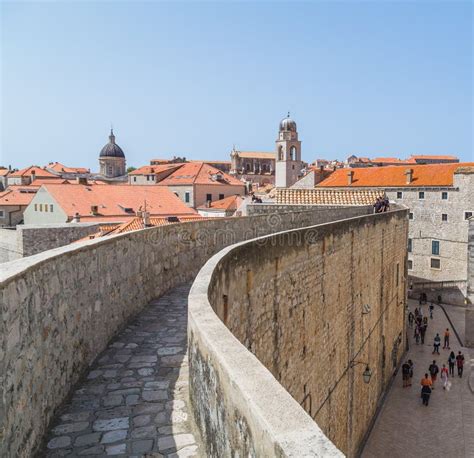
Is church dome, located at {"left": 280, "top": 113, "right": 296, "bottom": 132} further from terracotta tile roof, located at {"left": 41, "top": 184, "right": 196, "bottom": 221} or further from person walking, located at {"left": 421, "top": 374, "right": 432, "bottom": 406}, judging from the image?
person walking, located at {"left": 421, "top": 374, "right": 432, "bottom": 406}

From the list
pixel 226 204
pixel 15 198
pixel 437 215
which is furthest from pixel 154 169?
pixel 437 215

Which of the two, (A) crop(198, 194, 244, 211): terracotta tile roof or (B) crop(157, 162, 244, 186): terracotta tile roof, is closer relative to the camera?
(A) crop(198, 194, 244, 211): terracotta tile roof

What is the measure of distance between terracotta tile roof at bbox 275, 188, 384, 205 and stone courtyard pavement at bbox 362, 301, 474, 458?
710 cm

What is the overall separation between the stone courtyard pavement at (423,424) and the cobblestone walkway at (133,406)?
925 cm

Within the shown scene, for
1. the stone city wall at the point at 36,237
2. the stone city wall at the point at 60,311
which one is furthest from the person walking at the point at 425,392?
the stone city wall at the point at 36,237

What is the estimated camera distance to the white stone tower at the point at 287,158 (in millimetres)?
67562

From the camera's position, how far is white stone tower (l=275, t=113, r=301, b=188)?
67562mm

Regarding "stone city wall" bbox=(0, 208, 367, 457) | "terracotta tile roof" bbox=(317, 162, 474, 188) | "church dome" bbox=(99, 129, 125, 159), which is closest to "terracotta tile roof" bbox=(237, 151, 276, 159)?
"church dome" bbox=(99, 129, 125, 159)

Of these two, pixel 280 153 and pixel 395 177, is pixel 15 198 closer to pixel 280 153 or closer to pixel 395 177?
pixel 280 153

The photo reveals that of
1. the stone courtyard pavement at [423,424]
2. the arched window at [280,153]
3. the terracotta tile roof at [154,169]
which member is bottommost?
the stone courtyard pavement at [423,424]

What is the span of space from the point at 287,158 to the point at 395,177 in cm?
2501

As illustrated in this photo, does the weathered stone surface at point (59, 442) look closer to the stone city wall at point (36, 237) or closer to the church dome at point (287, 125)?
the stone city wall at point (36, 237)

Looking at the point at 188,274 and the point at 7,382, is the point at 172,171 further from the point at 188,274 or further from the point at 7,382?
the point at 7,382

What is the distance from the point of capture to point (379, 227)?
1455 cm
